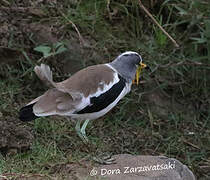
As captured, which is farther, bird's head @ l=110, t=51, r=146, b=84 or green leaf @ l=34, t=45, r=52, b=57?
green leaf @ l=34, t=45, r=52, b=57

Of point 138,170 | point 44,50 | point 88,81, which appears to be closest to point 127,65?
point 88,81

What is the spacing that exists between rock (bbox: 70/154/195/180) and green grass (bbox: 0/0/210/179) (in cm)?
64

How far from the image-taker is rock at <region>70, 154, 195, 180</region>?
432cm

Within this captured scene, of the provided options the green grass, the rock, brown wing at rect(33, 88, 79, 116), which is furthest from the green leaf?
the rock

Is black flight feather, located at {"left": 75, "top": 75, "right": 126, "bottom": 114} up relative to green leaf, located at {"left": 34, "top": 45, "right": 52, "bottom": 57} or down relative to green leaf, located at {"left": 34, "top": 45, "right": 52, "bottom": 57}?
up

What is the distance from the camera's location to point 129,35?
21.6 feet

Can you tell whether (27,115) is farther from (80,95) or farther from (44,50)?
(44,50)

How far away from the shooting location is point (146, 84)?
6199 millimetres

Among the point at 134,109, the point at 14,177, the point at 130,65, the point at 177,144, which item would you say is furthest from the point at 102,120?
the point at 14,177

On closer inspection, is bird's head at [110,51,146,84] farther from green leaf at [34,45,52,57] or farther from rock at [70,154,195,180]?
green leaf at [34,45,52,57]

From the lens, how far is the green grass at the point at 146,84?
18.3 ft

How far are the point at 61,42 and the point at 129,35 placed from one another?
827 mm

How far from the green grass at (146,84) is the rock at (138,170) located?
2.09 feet

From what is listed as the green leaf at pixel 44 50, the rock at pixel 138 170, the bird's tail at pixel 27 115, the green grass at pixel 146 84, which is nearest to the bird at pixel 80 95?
the bird's tail at pixel 27 115
